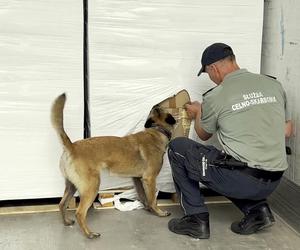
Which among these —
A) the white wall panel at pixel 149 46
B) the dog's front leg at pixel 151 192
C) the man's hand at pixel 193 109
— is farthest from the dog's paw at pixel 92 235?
the man's hand at pixel 193 109

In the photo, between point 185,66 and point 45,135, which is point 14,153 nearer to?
point 45,135

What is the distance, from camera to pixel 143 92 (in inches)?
143

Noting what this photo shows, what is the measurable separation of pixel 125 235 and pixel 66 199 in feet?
1.70

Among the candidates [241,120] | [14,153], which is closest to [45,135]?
[14,153]

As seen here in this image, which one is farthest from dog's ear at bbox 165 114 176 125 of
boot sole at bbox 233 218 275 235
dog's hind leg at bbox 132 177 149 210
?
boot sole at bbox 233 218 275 235

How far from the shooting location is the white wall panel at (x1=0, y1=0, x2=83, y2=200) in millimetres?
3330

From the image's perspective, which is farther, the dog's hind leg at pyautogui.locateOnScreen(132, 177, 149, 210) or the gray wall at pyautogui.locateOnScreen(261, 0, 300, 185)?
the dog's hind leg at pyautogui.locateOnScreen(132, 177, 149, 210)

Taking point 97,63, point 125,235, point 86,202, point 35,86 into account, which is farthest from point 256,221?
point 35,86

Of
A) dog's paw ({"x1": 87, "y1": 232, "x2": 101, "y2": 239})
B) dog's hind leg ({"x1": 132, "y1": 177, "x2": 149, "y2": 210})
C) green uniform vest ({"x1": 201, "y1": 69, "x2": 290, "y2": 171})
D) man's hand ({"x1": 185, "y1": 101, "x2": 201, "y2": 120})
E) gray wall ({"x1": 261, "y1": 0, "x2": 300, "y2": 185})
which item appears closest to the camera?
green uniform vest ({"x1": 201, "y1": 69, "x2": 290, "y2": 171})

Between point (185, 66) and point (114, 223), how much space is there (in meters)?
1.30

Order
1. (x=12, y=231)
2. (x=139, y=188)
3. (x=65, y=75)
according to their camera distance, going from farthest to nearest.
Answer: (x=139, y=188)
(x=65, y=75)
(x=12, y=231)

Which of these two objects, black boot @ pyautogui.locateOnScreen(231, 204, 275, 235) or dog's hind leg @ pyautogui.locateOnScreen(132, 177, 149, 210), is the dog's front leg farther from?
black boot @ pyautogui.locateOnScreen(231, 204, 275, 235)

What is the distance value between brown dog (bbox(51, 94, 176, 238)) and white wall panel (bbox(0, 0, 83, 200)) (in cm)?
32

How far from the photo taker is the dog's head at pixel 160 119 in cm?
351
